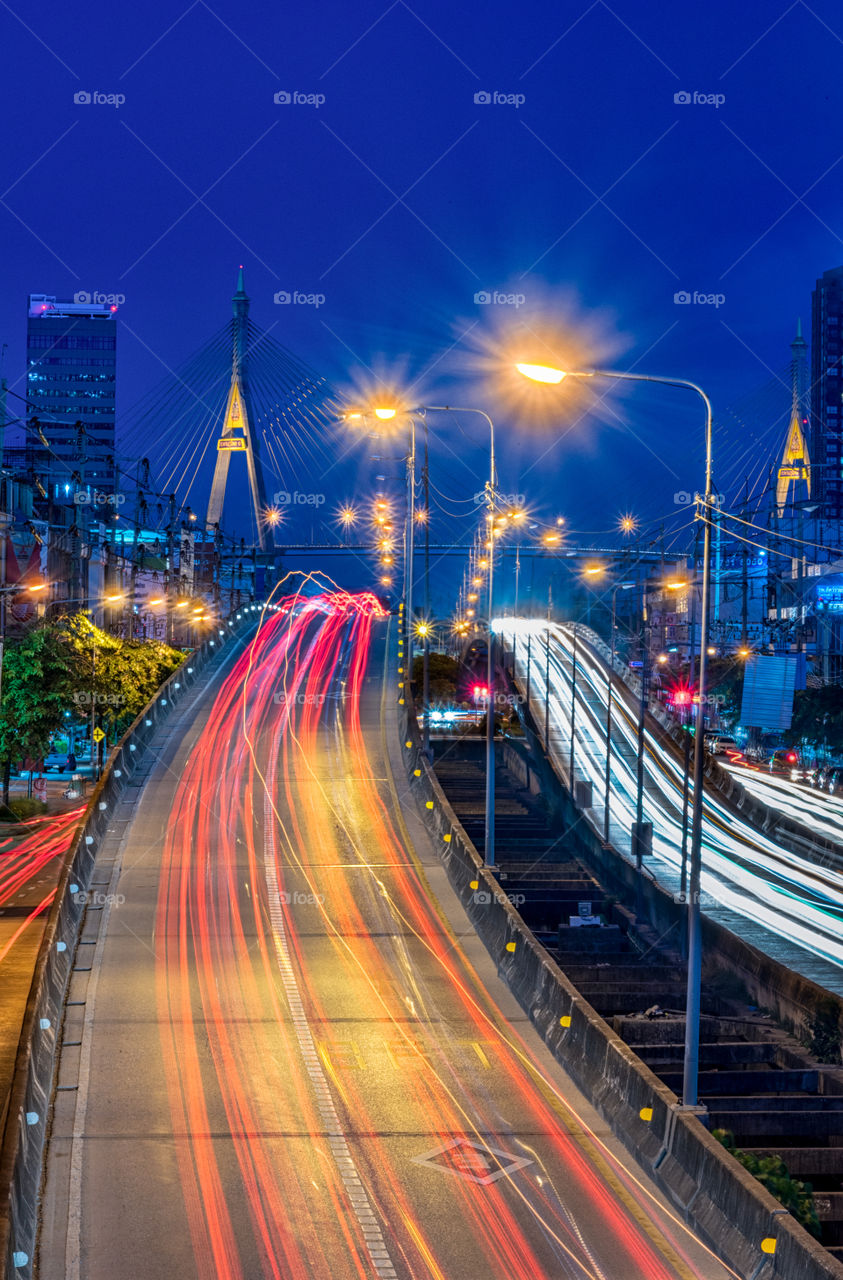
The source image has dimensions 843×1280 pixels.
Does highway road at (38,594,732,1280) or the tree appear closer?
highway road at (38,594,732,1280)

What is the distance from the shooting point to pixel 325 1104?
17672 mm

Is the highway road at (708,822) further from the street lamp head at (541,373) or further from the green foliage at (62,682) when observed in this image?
the street lamp head at (541,373)

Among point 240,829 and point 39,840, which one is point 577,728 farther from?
point 240,829

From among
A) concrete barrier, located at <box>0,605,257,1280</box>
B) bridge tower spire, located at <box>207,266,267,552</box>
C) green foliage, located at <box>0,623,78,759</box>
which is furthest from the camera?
bridge tower spire, located at <box>207,266,267,552</box>

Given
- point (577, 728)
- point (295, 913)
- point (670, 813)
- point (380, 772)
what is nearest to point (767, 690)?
point (577, 728)

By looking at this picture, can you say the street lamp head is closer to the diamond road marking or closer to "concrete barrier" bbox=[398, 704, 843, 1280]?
"concrete barrier" bbox=[398, 704, 843, 1280]

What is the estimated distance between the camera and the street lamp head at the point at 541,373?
571 inches

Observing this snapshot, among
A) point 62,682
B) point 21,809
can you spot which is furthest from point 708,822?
point 21,809

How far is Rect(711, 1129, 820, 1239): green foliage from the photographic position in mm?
20094

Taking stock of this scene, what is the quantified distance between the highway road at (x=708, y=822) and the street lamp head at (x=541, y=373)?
2801cm

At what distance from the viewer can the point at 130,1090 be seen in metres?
17.9

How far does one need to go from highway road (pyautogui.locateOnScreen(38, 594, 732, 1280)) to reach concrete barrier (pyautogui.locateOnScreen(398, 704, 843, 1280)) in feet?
1.02

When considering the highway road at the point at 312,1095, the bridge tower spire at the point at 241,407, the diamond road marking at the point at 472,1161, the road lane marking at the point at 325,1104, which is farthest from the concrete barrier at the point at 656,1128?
the bridge tower spire at the point at 241,407

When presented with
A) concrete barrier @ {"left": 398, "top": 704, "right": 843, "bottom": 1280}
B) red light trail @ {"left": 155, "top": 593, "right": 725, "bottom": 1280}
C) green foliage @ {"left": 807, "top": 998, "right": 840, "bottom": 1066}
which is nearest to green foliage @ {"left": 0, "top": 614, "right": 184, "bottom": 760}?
red light trail @ {"left": 155, "top": 593, "right": 725, "bottom": 1280}
